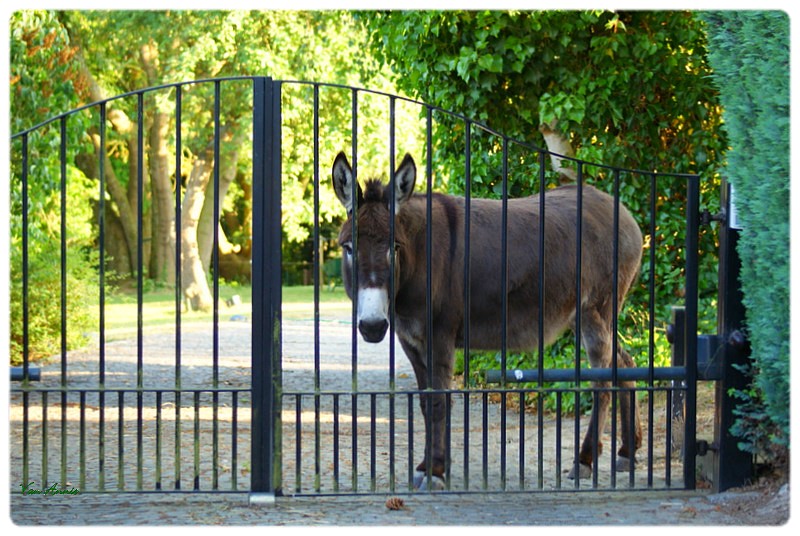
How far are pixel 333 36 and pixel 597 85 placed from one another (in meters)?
12.2

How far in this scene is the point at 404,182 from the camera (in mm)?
5699

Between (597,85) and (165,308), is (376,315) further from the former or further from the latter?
(165,308)

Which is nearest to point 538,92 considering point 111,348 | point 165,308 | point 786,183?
point 786,183

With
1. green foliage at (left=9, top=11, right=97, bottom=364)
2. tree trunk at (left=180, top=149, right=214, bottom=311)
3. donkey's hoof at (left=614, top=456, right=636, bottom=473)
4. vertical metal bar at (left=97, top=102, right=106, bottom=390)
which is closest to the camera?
vertical metal bar at (left=97, top=102, right=106, bottom=390)

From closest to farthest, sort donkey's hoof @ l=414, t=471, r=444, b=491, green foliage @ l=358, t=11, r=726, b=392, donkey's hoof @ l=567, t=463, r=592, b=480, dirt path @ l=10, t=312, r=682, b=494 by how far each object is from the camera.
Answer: dirt path @ l=10, t=312, r=682, b=494 < donkey's hoof @ l=414, t=471, r=444, b=491 < donkey's hoof @ l=567, t=463, r=592, b=480 < green foliage @ l=358, t=11, r=726, b=392

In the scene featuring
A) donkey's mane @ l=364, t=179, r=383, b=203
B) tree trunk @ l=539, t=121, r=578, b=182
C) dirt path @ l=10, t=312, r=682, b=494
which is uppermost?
tree trunk @ l=539, t=121, r=578, b=182

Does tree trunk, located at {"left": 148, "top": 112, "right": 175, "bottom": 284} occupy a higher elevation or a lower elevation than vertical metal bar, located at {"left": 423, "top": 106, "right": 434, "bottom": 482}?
higher

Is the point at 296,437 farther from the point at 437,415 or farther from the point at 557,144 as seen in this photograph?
the point at 557,144

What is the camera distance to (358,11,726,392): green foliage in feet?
27.8

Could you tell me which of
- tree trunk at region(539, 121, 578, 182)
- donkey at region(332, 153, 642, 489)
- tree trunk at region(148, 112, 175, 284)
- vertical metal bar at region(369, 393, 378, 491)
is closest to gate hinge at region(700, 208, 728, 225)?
donkey at region(332, 153, 642, 489)

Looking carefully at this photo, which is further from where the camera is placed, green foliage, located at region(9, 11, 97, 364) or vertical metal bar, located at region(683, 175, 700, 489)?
green foliage, located at region(9, 11, 97, 364)

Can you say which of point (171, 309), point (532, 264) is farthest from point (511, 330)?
point (171, 309)

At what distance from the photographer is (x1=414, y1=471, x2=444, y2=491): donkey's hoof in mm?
5906

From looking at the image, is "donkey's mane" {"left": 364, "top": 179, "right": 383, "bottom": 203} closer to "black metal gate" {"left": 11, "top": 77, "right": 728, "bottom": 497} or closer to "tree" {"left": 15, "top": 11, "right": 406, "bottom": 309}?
"black metal gate" {"left": 11, "top": 77, "right": 728, "bottom": 497}
